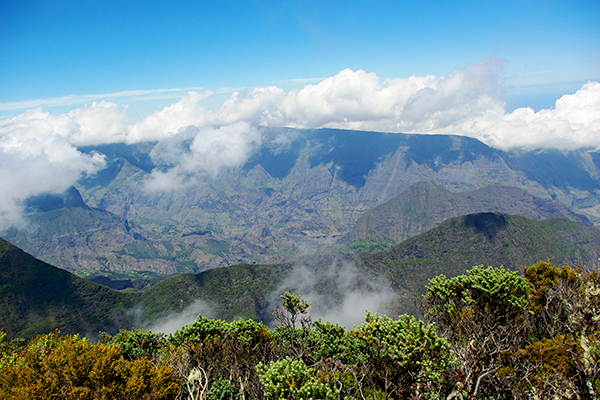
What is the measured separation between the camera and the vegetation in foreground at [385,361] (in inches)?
1001

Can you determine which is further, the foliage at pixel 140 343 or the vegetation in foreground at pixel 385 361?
the foliage at pixel 140 343

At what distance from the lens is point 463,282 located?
147ft

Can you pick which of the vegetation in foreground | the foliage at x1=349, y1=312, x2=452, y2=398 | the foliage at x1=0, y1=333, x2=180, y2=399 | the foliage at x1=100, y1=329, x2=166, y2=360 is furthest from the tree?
the foliage at x1=100, y1=329, x2=166, y2=360

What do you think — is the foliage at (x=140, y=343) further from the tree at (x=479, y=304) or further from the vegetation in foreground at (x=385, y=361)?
the tree at (x=479, y=304)

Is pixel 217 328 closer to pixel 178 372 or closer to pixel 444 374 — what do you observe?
→ pixel 178 372

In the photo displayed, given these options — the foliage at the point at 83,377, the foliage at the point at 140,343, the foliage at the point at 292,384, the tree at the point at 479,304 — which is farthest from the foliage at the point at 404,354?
the foliage at the point at 140,343

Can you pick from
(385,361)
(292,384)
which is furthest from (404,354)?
(292,384)

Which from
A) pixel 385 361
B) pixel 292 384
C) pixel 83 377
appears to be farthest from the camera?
pixel 83 377

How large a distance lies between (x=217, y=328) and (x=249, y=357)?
8.34 metres

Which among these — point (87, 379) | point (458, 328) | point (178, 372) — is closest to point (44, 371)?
point (87, 379)

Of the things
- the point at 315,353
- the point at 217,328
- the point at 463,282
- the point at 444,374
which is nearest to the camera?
the point at 444,374

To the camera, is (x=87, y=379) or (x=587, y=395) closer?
(x=587, y=395)

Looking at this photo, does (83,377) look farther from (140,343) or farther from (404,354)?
(140,343)

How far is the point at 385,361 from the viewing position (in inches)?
1194
